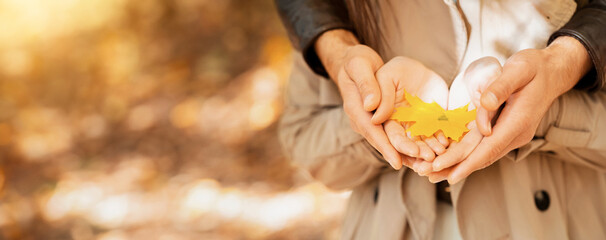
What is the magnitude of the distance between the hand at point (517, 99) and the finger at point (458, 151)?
0.01 m

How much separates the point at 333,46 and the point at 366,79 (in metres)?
0.20

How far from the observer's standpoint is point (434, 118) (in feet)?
2.91

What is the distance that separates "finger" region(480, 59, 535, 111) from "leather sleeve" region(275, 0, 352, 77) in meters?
0.39

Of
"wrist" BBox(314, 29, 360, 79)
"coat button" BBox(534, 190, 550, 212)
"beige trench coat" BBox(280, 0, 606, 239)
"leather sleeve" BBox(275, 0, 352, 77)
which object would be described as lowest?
"coat button" BBox(534, 190, 550, 212)

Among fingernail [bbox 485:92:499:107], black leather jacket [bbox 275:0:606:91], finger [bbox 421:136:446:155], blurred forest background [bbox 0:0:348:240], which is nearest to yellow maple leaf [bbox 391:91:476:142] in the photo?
finger [bbox 421:136:446:155]

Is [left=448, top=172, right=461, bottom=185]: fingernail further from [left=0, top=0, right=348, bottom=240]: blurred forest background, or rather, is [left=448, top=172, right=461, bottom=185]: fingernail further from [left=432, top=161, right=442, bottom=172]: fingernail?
[left=0, top=0, right=348, bottom=240]: blurred forest background

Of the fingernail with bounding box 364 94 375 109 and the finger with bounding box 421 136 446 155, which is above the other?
the fingernail with bounding box 364 94 375 109

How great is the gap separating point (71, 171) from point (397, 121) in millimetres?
2671

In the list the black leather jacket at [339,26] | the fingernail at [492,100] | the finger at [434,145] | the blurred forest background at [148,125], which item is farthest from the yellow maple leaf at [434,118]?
the blurred forest background at [148,125]

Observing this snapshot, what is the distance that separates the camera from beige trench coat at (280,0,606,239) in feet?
2.99

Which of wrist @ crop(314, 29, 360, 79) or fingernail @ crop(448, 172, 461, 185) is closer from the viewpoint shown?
fingernail @ crop(448, 172, 461, 185)

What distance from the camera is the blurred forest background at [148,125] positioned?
269 cm

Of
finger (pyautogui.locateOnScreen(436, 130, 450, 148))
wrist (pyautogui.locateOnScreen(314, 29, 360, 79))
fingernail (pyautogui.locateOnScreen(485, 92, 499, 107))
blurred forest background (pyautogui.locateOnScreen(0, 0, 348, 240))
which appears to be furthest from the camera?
blurred forest background (pyautogui.locateOnScreen(0, 0, 348, 240))

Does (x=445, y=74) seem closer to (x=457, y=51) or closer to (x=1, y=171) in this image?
(x=457, y=51)
